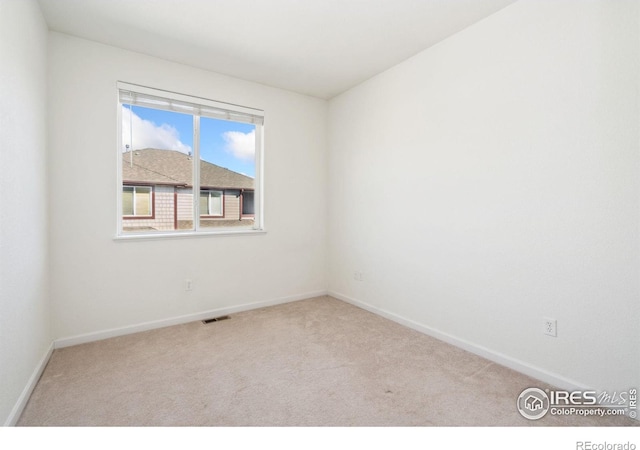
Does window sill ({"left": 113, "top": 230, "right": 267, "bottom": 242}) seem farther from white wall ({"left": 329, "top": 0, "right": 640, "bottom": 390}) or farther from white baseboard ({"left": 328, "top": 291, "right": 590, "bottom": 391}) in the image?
white baseboard ({"left": 328, "top": 291, "right": 590, "bottom": 391})

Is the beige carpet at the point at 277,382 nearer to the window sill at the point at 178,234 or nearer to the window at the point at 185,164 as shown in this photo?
the window sill at the point at 178,234

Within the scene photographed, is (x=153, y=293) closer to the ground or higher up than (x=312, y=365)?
higher up

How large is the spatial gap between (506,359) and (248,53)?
133 inches

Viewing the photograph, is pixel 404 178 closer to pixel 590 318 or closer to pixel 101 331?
pixel 590 318

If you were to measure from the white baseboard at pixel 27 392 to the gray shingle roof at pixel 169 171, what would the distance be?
62.1 inches

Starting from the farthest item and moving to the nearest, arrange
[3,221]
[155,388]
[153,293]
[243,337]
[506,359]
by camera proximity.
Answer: [153,293] < [243,337] < [506,359] < [155,388] < [3,221]

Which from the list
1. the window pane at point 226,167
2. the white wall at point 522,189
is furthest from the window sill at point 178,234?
the white wall at point 522,189

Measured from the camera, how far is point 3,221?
59.7 inches

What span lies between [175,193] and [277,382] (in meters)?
2.19

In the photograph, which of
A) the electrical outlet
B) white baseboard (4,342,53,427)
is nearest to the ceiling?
the electrical outlet

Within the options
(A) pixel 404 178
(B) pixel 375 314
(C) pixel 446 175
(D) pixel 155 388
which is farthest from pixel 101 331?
(C) pixel 446 175

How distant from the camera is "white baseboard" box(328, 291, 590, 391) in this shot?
1957 mm

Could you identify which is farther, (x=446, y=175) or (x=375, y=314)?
(x=375, y=314)

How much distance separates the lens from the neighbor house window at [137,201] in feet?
9.56
